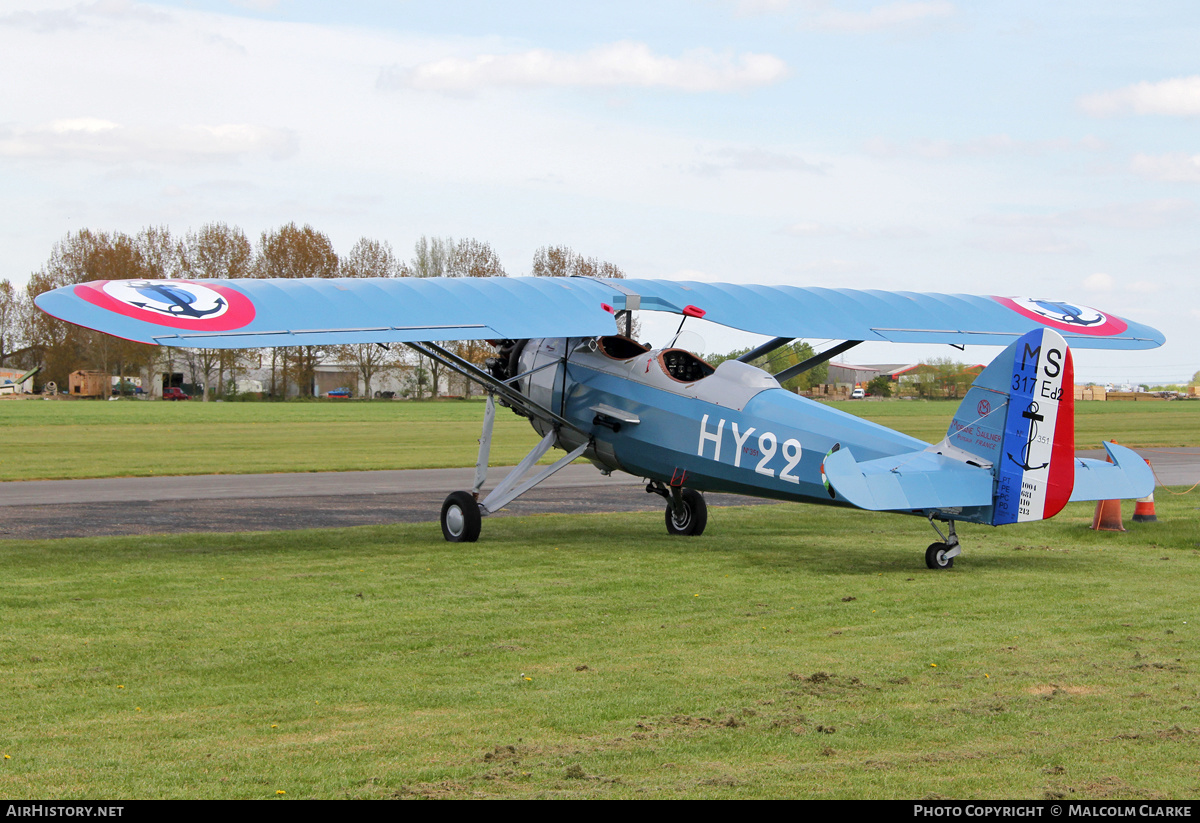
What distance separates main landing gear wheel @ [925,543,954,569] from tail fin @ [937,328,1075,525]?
768 mm

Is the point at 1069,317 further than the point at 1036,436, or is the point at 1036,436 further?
the point at 1069,317

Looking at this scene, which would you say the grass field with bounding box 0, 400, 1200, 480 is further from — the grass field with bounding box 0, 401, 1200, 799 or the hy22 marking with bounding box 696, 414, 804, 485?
the hy22 marking with bounding box 696, 414, 804, 485

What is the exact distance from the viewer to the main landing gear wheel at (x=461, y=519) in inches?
506

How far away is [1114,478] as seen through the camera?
33.8 feet

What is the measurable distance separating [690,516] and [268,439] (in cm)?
2376


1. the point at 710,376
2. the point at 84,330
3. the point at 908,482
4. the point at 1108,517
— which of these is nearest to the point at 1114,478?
the point at 908,482

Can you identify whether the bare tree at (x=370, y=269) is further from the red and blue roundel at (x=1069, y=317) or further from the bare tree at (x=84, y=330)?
the red and blue roundel at (x=1069, y=317)

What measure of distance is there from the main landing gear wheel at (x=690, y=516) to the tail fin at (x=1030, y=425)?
4327mm

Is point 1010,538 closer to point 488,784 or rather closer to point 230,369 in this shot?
point 488,784

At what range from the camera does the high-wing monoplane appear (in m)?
9.62

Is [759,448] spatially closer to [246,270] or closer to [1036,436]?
[1036,436]

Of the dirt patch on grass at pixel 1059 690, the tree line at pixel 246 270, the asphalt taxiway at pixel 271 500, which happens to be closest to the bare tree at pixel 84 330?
the tree line at pixel 246 270

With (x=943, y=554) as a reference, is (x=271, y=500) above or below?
below

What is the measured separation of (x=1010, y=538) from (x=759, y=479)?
11.1 feet
